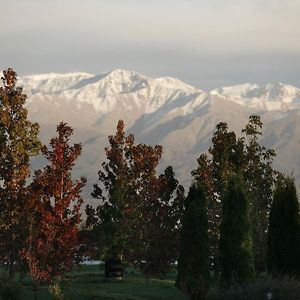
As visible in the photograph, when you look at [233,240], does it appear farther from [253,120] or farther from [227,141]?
[253,120]

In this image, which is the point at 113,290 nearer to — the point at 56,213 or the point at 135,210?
the point at 56,213

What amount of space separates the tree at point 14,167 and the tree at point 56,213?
0.95m

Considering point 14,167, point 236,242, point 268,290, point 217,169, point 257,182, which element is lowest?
point 268,290

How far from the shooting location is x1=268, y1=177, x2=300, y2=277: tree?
130 ft

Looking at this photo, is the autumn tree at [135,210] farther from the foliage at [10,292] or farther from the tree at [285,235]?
the foliage at [10,292]

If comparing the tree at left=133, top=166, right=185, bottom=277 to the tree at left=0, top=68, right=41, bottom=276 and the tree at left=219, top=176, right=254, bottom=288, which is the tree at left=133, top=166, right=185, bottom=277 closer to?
the tree at left=0, top=68, right=41, bottom=276

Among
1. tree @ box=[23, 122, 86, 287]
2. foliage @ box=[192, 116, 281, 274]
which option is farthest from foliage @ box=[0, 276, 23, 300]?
foliage @ box=[192, 116, 281, 274]

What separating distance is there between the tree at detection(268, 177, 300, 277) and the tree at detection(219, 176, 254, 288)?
127 cm

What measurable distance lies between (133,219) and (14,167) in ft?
53.6

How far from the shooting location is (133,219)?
58.2 m

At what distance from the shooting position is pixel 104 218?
189ft

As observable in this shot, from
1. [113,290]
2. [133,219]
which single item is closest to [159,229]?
A: [133,219]

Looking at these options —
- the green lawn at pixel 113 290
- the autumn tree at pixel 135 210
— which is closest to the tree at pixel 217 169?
the autumn tree at pixel 135 210

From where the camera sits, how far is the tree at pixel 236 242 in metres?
39.8
